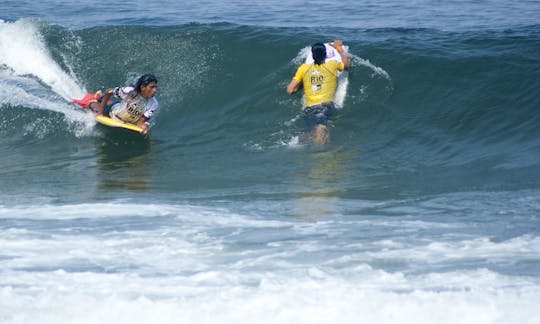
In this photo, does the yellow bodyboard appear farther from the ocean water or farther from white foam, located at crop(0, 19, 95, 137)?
white foam, located at crop(0, 19, 95, 137)

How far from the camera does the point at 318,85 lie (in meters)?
10.9

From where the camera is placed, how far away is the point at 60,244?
5984mm

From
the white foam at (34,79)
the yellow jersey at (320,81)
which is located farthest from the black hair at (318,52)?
the white foam at (34,79)

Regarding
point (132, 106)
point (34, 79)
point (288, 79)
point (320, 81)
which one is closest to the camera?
point (132, 106)

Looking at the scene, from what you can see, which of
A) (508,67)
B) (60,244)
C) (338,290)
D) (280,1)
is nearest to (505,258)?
(338,290)

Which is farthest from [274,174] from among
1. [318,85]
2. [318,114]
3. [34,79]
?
[34,79]

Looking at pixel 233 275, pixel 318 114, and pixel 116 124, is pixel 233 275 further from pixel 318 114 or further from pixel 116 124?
pixel 318 114

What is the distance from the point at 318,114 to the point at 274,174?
1.90 meters

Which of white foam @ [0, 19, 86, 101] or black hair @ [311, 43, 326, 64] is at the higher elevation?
white foam @ [0, 19, 86, 101]

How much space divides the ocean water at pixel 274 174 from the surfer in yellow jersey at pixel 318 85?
1.05 feet

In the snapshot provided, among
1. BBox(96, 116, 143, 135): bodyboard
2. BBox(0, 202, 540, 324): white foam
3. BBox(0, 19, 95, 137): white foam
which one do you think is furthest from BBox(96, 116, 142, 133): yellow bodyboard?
BBox(0, 202, 540, 324): white foam

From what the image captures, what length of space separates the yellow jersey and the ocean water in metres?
0.50

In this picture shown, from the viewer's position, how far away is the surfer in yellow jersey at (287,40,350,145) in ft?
35.3

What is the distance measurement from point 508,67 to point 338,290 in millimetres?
9120
